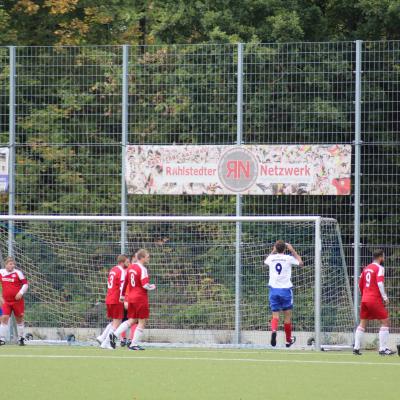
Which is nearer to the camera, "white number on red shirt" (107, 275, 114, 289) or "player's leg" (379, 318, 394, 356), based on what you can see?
"player's leg" (379, 318, 394, 356)

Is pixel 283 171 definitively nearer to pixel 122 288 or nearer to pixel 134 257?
pixel 134 257

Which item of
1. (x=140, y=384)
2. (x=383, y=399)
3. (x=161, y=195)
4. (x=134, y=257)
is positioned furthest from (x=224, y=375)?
(x=161, y=195)

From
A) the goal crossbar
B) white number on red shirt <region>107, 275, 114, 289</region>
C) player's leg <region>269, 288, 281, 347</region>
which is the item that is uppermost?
the goal crossbar

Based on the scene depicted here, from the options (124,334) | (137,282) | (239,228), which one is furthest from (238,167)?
(124,334)

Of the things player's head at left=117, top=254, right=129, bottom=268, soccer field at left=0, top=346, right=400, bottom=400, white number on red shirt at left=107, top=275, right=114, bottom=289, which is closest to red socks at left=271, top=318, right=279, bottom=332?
soccer field at left=0, top=346, right=400, bottom=400

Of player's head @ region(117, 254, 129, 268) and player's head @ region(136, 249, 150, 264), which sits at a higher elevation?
player's head @ region(136, 249, 150, 264)

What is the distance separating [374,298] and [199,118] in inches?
180

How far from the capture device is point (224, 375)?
1483cm

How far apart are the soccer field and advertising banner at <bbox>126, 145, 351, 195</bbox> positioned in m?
3.05

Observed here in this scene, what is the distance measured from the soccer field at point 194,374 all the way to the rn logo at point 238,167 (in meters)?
3.14

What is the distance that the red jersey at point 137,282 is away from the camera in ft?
63.9

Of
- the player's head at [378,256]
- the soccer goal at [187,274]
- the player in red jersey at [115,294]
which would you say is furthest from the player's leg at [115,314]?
the player's head at [378,256]

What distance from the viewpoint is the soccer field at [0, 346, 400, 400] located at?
41.9ft

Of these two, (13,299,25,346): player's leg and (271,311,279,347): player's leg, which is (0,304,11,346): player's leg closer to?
(13,299,25,346): player's leg
